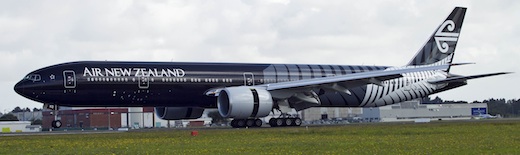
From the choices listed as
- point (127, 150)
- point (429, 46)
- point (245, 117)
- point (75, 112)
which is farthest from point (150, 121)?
point (127, 150)

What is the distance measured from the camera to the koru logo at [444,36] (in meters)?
46.2

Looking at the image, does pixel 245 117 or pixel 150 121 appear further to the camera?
pixel 150 121

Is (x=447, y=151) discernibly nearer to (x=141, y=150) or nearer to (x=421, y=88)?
(x=141, y=150)

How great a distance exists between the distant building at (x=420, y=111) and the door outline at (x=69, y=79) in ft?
166

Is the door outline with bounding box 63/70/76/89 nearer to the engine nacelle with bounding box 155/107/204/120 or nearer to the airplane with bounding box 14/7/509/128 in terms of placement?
the airplane with bounding box 14/7/509/128

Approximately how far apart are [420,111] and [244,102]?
177 feet

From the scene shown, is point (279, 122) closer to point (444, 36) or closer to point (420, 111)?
point (444, 36)

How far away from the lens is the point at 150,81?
124 feet

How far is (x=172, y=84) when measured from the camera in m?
38.3

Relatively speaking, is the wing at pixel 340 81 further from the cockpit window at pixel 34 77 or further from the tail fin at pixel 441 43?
the cockpit window at pixel 34 77

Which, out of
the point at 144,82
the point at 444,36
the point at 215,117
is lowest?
the point at 215,117

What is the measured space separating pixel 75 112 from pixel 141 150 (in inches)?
2119

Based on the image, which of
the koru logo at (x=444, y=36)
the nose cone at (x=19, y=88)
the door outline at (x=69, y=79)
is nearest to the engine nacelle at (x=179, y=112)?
the door outline at (x=69, y=79)

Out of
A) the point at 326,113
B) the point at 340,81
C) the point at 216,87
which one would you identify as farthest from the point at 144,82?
the point at 326,113
